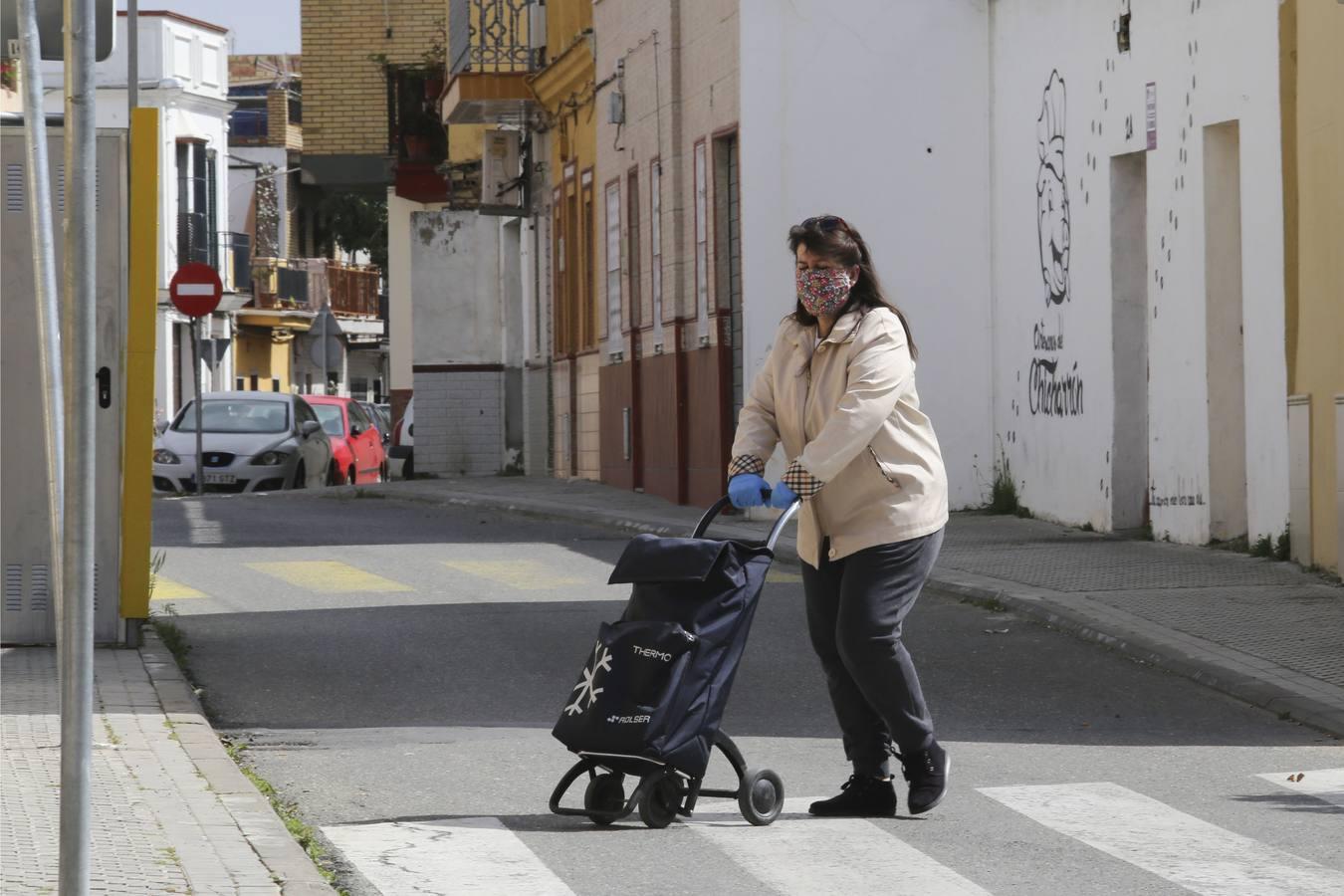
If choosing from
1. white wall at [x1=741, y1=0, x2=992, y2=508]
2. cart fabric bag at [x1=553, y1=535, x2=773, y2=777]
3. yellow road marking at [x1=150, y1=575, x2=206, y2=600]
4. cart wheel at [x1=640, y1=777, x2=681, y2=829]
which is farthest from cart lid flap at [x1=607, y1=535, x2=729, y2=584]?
white wall at [x1=741, y1=0, x2=992, y2=508]

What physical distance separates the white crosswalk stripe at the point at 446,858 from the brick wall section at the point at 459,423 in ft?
85.8

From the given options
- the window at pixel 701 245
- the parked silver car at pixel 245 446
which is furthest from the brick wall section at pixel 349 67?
the window at pixel 701 245

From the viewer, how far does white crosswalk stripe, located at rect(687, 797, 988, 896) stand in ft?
20.9

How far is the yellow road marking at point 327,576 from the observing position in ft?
49.7

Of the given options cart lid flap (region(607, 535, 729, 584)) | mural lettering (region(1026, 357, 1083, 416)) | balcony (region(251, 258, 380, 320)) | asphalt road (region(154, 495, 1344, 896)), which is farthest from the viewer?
balcony (region(251, 258, 380, 320))

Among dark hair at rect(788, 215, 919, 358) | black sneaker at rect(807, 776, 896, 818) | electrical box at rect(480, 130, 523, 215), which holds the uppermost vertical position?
electrical box at rect(480, 130, 523, 215)

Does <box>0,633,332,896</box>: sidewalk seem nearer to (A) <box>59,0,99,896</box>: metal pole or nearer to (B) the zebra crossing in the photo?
(B) the zebra crossing

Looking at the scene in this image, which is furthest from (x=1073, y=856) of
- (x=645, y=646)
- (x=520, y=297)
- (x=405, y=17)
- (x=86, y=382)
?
(x=405, y=17)

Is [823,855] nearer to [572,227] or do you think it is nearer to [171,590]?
[171,590]

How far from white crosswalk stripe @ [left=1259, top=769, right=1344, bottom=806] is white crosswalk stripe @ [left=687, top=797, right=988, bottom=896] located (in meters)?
1.50

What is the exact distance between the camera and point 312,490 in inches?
1083

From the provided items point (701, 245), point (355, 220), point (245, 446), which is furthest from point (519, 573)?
point (355, 220)

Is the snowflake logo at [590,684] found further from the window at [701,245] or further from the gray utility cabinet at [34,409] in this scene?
the window at [701,245]

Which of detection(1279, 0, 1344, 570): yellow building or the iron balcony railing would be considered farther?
the iron balcony railing
